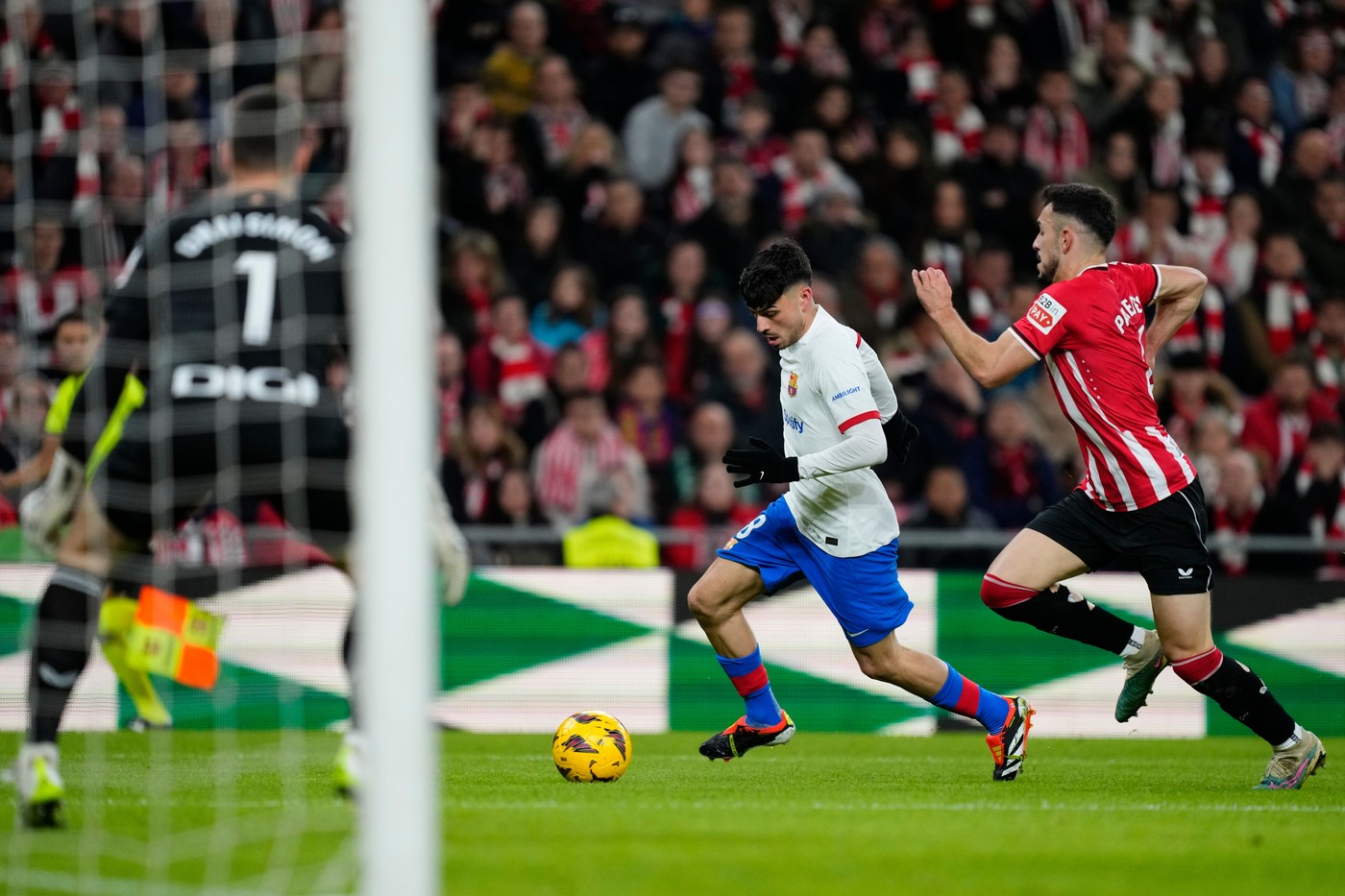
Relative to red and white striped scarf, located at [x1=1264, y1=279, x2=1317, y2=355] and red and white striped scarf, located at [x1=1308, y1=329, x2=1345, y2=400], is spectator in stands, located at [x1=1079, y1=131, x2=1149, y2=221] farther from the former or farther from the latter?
red and white striped scarf, located at [x1=1308, y1=329, x2=1345, y2=400]

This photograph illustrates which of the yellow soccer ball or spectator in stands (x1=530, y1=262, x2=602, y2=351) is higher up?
spectator in stands (x1=530, y1=262, x2=602, y2=351)

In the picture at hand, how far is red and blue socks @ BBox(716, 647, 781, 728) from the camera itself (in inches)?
306

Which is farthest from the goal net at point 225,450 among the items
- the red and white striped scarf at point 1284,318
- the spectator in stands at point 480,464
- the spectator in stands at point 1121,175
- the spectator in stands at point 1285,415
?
the red and white striped scarf at point 1284,318

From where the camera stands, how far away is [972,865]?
4922 mm

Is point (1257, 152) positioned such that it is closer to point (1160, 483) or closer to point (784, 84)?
point (784, 84)

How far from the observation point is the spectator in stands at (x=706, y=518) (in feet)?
36.5

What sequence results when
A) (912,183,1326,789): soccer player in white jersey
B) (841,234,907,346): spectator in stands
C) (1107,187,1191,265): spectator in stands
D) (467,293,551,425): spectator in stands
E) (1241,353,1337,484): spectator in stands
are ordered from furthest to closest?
(1107,187,1191,265): spectator in stands
(841,234,907,346): spectator in stands
(1241,353,1337,484): spectator in stands
(467,293,551,425): spectator in stands
(912,183,1326,789): soccer player in white jersey

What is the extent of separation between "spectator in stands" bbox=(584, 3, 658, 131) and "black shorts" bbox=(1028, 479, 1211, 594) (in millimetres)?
8442

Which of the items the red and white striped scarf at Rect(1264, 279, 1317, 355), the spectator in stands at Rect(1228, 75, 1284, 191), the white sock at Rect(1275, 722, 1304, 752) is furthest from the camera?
the spectator in stands at Rect(1228, 75, 1284, 191)

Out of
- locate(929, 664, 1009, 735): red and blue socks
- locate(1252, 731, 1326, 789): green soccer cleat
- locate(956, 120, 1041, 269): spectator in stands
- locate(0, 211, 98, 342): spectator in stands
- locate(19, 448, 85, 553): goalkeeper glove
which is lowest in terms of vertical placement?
locate(1252, 731, 1326, 789): green soccer cleat

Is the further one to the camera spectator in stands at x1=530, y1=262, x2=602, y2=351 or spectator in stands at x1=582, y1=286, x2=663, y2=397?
spectator in stands at x1=530, y1=262, x2=602, y2=351

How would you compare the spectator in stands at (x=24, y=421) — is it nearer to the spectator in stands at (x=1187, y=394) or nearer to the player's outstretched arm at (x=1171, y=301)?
the player's outstretched arm at (x=1171, y=301)

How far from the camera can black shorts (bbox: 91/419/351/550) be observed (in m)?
5.50

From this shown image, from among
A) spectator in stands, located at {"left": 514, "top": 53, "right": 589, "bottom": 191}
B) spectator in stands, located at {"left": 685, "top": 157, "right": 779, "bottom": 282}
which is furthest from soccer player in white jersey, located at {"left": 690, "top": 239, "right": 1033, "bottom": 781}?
spectator in stands, located at {"left": 514, "top": 53, "right": 589, "bottom": 191}
